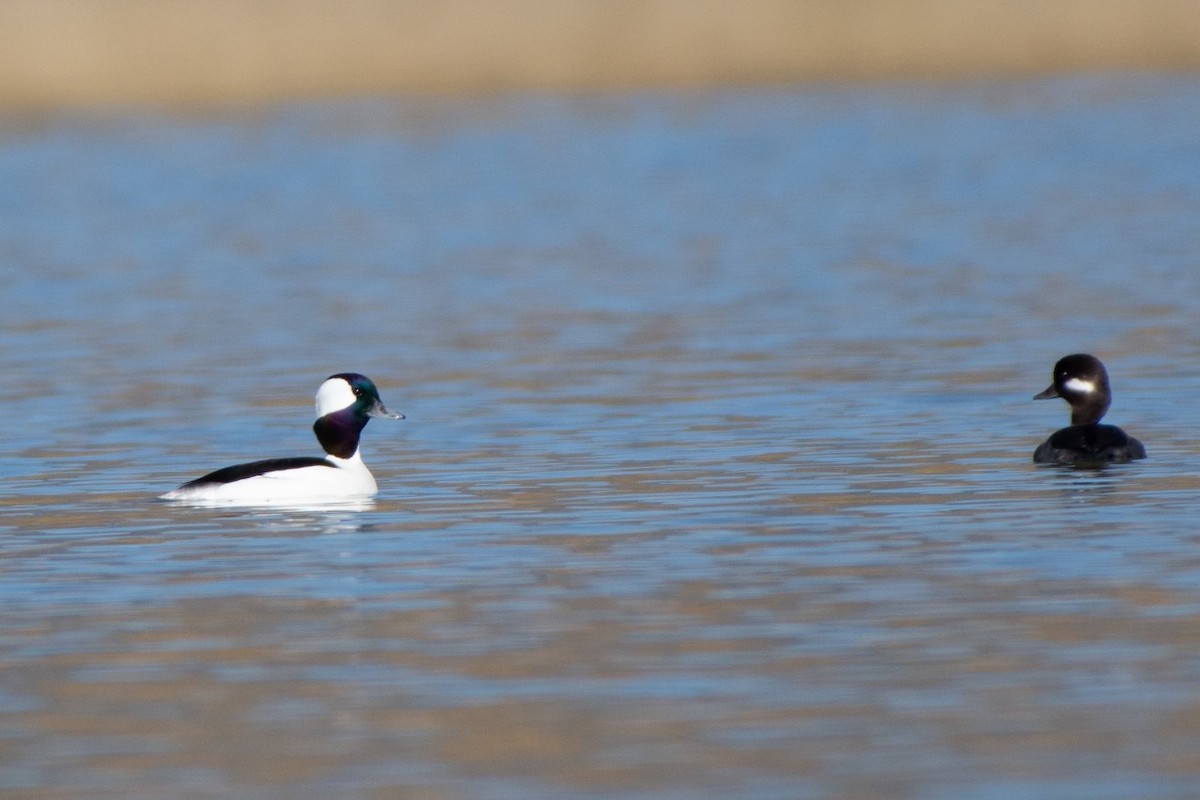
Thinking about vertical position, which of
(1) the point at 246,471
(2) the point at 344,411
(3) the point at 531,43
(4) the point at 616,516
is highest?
(3) the point at 531,43

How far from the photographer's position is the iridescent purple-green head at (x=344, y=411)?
40.1ft

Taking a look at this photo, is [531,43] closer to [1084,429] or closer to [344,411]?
[344,411]

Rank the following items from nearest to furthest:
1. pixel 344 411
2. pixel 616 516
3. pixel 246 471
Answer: pixel 616 516, pixel 246 471, pixel 344 411

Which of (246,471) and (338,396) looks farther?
(338,396)

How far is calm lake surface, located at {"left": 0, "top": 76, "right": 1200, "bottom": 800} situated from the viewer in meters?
7.13

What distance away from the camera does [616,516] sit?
437 inches

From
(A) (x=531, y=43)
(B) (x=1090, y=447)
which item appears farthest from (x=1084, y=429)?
(A) (x=531, y=43)

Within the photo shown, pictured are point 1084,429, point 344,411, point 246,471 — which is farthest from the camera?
point 344,411

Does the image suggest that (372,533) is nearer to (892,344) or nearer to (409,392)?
(409,392)

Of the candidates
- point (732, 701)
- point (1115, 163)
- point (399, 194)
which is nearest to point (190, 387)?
point (732, 701)

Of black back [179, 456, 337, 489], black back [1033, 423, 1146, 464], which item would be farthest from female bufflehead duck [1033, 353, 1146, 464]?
black back [179, 456, 337, 489]

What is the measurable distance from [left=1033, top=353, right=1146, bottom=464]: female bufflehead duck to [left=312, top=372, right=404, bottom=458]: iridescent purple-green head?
3154 millimetres

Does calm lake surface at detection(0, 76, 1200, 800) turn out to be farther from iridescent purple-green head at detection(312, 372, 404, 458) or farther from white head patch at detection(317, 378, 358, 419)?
white head patch at detection(317, 378, 358, 419)

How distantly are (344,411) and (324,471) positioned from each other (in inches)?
22.5
